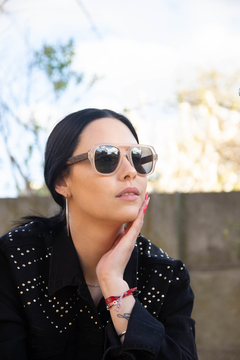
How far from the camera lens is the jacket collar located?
6.05ft

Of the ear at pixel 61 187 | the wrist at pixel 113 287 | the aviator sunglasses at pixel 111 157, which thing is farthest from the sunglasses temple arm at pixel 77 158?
the wrist at pixel 113 287

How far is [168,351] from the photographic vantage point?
159 centimetres

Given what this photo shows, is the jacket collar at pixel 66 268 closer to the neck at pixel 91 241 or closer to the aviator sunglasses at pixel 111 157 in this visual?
the neck at pixel 91 241

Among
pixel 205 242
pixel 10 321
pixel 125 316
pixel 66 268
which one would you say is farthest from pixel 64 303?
pixel 205 242

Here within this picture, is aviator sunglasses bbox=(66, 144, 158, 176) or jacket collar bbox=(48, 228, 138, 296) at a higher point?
aviator sunglasses bbox=(66, 144, 158, 176)

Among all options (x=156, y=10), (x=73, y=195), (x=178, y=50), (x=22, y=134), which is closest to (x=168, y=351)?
(x=73, y=195)

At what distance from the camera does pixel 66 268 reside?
74.5 inches

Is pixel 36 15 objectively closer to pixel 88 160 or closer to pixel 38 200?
pixel 38 200

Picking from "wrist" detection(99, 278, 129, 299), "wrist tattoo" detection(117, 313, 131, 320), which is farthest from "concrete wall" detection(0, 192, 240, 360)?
"wrist tattoo" detection(117, 313, 131, 320)

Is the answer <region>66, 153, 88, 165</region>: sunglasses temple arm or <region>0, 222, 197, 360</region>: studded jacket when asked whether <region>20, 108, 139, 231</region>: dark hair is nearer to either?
<region>66, 153, 88, 165</region>: sunglasses temple arm

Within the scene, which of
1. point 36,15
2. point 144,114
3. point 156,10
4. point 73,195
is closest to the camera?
point 73,195

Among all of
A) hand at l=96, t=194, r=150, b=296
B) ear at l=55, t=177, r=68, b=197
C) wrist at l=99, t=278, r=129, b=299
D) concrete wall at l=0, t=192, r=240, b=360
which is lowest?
concrete wall at l=0, t=192, r=240, b=360

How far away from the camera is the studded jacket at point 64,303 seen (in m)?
1.73

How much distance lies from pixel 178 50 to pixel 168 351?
13.4 ft
